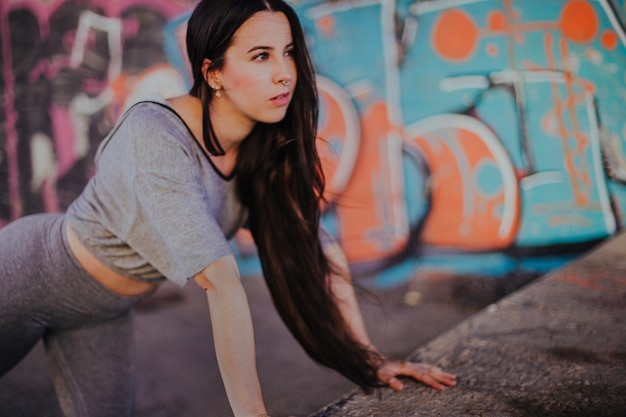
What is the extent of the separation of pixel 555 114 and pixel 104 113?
162 inches

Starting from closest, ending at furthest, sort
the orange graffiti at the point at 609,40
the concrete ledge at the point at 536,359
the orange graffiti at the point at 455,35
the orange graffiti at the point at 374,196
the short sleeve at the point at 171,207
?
the short sleeve at the point at 171,207 → the concrete ledge at the point at 536,359 → the orange graffiti at the point at 609,40 → the orange graffiti at the point at 455,35 → the orange graffiti at the point at 374,196

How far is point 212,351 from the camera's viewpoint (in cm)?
408

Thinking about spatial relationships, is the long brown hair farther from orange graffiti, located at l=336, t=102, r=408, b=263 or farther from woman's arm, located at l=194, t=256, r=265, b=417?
orange graffiti, located at l=336, t=102, r=408, b=263

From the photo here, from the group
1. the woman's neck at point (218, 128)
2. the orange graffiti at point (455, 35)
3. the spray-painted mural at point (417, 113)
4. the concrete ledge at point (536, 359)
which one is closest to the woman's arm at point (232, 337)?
the concrete ledge at point (536, 359)

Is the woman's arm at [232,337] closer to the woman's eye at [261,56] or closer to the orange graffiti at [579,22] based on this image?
the woman's eye at [261,56]

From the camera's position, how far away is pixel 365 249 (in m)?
5.29

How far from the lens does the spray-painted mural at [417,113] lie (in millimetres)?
4285

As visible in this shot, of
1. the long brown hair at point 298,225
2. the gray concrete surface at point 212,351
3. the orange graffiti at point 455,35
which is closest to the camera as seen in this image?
the long brown hair at point 298,225

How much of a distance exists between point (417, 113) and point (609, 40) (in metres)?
1.46

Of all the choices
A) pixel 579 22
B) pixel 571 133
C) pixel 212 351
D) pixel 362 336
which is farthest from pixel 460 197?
pixel 362 336

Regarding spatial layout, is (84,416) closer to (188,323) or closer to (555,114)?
(188,323)

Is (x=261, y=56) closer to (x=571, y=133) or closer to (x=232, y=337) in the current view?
(x=232, y=337)

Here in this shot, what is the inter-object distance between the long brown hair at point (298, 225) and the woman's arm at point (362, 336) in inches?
1.1

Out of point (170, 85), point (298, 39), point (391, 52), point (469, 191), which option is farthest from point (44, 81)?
point (298, 39)
